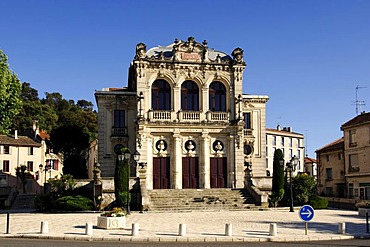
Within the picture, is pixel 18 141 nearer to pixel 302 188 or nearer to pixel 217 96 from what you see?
pixel 217 96

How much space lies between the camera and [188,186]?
43.1m

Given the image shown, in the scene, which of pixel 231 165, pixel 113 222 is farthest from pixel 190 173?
pixel 113 222

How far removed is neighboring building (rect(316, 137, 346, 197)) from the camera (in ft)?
186

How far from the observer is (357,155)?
5253 centimetres

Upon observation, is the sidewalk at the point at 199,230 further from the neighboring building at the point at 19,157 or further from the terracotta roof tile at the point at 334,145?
the neighboring building at the point at 19,157

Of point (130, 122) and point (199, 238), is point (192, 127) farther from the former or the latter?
point (199, 238)

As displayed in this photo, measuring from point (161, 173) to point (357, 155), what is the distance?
2346 cm

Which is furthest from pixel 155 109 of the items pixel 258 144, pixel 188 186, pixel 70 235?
pixel 70 235

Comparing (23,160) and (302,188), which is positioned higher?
(23,160)

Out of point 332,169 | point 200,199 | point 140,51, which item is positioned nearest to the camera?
point 200,199

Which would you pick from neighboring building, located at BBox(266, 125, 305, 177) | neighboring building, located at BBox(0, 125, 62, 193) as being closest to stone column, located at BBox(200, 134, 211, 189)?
neighboring building, located at BBox(0, 125, 62, 193)

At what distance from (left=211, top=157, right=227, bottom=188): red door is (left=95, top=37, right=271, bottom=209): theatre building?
3.6 inches

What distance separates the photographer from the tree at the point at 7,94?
122 feet

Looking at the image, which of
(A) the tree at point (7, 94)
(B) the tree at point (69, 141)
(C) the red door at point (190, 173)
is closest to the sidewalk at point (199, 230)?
(A) the tree at point (7, 94)
